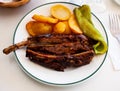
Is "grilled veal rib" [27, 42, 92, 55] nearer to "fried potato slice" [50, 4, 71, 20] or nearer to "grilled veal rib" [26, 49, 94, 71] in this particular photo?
"grilled veal rib" [26, 49, 94, 71]

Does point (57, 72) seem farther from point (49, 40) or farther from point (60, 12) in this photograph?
point (60, 12)

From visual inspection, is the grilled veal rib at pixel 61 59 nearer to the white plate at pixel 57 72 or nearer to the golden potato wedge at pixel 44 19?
the white plate at pixel 57 72

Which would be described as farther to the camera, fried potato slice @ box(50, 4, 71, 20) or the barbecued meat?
fried potato slice @ box(50, 4, 71, 20)

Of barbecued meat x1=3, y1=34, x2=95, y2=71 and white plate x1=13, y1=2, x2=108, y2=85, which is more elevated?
barbecued meat x1=3, y1=34, x2=95, y2=71

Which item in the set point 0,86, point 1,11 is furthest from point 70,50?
point 1,11

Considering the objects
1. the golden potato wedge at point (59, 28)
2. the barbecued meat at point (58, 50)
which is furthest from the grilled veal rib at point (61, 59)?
the golden potato wedge at point (59, 28)

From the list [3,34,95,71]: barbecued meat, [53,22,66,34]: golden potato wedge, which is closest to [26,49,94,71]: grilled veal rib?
[3,34,95,71]: barbecued meat

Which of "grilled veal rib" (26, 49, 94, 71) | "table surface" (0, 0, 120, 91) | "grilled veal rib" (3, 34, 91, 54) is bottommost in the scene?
"table surface" (0, 0, 120, 91)

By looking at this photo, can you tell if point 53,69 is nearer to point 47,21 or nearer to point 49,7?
point 47,21
